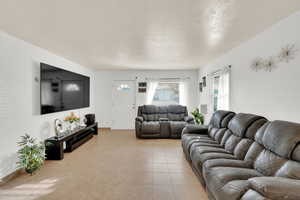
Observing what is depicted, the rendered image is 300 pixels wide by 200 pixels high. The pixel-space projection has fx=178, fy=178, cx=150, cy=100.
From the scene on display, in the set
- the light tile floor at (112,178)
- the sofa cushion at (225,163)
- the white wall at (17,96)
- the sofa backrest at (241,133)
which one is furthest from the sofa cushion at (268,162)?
the white wall at (17,96)

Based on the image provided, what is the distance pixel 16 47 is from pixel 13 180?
221 centimetres

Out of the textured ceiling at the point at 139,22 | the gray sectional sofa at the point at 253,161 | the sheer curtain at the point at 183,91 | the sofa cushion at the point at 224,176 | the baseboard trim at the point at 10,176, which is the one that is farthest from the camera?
the sheer curtain at the point at 183,91

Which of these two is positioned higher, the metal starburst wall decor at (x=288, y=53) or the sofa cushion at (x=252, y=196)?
the metal starburst wall decor at (x=288, y=53)

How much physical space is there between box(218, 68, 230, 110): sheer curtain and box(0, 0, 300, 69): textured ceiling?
2.67 feet

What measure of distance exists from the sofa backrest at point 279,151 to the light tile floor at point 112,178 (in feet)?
3.01

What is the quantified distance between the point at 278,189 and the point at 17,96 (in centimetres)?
378

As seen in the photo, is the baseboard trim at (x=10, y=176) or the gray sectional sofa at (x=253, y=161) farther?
the baseboard trim at (x=10, y=176)

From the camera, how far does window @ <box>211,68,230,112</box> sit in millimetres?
4172

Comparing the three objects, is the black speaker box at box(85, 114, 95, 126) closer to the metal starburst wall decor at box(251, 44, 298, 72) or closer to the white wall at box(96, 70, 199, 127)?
the white wall at box(96, 70, 199, 127)

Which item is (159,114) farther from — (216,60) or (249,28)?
(249,28)

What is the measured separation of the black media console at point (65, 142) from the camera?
3.72 metres

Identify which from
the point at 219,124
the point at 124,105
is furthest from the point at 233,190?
the point at 124,105

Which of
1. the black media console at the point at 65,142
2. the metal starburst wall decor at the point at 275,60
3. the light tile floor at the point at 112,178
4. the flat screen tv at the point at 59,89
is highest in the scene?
the metal starburst wall decor at the point at 275,60

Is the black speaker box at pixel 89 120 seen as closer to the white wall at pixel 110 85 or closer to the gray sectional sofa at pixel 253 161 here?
the white wall at pixel 110 85
